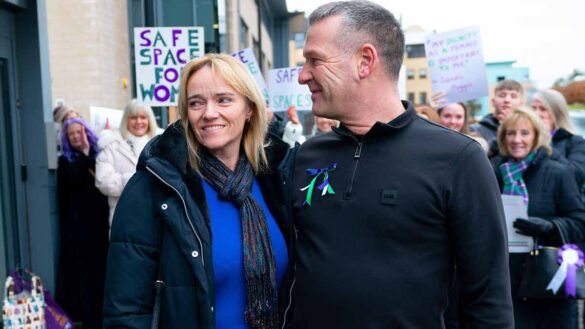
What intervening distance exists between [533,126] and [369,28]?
2895 millimetres

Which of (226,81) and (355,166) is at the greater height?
(226,81)

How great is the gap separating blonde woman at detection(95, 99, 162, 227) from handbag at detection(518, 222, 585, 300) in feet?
11.4

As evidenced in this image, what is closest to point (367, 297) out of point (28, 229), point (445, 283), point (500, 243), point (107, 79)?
point (445, 283)

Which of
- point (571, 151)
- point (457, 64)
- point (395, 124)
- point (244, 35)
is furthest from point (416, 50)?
point (395, 124)

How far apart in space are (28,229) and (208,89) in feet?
11.5

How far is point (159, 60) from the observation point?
606 cm

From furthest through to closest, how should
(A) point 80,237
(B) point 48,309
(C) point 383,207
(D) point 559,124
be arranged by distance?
(A) point 80,237 < (D) point 559,124 < (B) point 48,309 < (C) point 383,207

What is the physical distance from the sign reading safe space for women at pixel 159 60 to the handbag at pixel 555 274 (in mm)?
3660

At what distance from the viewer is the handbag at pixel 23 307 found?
4402 mm

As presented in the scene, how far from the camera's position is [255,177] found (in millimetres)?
2643

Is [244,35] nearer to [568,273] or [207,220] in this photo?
[568,273]

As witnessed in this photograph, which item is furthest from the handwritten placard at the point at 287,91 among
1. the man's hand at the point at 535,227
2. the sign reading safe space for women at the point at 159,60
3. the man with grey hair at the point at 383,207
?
the man with grey hair at the point at 383,207

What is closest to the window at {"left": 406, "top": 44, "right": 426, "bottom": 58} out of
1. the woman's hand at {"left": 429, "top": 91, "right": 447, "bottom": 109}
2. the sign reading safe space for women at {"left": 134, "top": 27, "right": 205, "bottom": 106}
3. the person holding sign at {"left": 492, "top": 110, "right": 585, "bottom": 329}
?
the woman's hand at {"left": 429, "top": 91, "right": 447, "bottom": 109}

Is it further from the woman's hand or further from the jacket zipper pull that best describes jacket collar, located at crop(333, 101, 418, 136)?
the woman's hand
